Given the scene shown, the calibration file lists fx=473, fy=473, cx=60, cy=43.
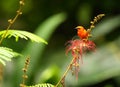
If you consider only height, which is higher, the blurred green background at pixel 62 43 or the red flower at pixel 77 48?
the blurred green background at pixel 62 43

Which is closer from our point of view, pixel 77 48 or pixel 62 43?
pixel 77 48

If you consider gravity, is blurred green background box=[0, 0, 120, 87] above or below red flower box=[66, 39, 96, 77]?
above

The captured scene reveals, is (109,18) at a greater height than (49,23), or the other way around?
(109,18)

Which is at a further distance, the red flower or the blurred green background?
the blurred green background

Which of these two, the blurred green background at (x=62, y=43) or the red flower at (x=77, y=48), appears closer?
the red flower at (x=77, y=48)

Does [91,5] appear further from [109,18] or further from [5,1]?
[5,1]

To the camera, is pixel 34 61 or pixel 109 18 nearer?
pixel 34 61

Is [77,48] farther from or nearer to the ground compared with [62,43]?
nearer to the ground

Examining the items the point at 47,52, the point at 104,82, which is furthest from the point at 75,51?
the point at 47,52
